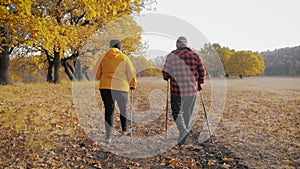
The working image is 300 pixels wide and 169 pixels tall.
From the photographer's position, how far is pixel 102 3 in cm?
537

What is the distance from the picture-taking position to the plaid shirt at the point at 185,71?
4488 millimetres

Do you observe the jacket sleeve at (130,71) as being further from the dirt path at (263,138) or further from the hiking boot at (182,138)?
the dirt path at (263,138)

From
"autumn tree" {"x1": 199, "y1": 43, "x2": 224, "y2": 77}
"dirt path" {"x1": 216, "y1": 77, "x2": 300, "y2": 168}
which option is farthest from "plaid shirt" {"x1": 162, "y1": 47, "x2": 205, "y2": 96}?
"autumn tree" {"x1": 199, "y1": 43, "x2": 224, "y2": 77}

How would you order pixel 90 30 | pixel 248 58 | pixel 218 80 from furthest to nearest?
pixel 248 58 < pixel 218 80 < pixel 90 30

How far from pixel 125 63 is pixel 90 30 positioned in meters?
10.2

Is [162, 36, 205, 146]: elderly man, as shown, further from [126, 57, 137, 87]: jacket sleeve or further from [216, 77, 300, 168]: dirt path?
[216, 77, 300, 168]: dirt path

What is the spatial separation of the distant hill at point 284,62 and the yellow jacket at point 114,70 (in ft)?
305

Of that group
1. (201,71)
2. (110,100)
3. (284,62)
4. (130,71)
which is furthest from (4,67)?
(284,62)

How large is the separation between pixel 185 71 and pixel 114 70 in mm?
1389

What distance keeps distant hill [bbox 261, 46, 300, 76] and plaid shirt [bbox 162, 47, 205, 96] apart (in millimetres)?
92102

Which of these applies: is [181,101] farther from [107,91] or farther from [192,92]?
[107,91]

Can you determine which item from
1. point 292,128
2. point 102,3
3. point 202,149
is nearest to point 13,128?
point 102,3

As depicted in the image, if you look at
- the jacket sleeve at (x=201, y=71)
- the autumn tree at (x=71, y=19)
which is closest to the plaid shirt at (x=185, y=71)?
the jacket sleeve at (x=201, y=71)

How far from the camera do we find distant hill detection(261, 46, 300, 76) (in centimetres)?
8344
